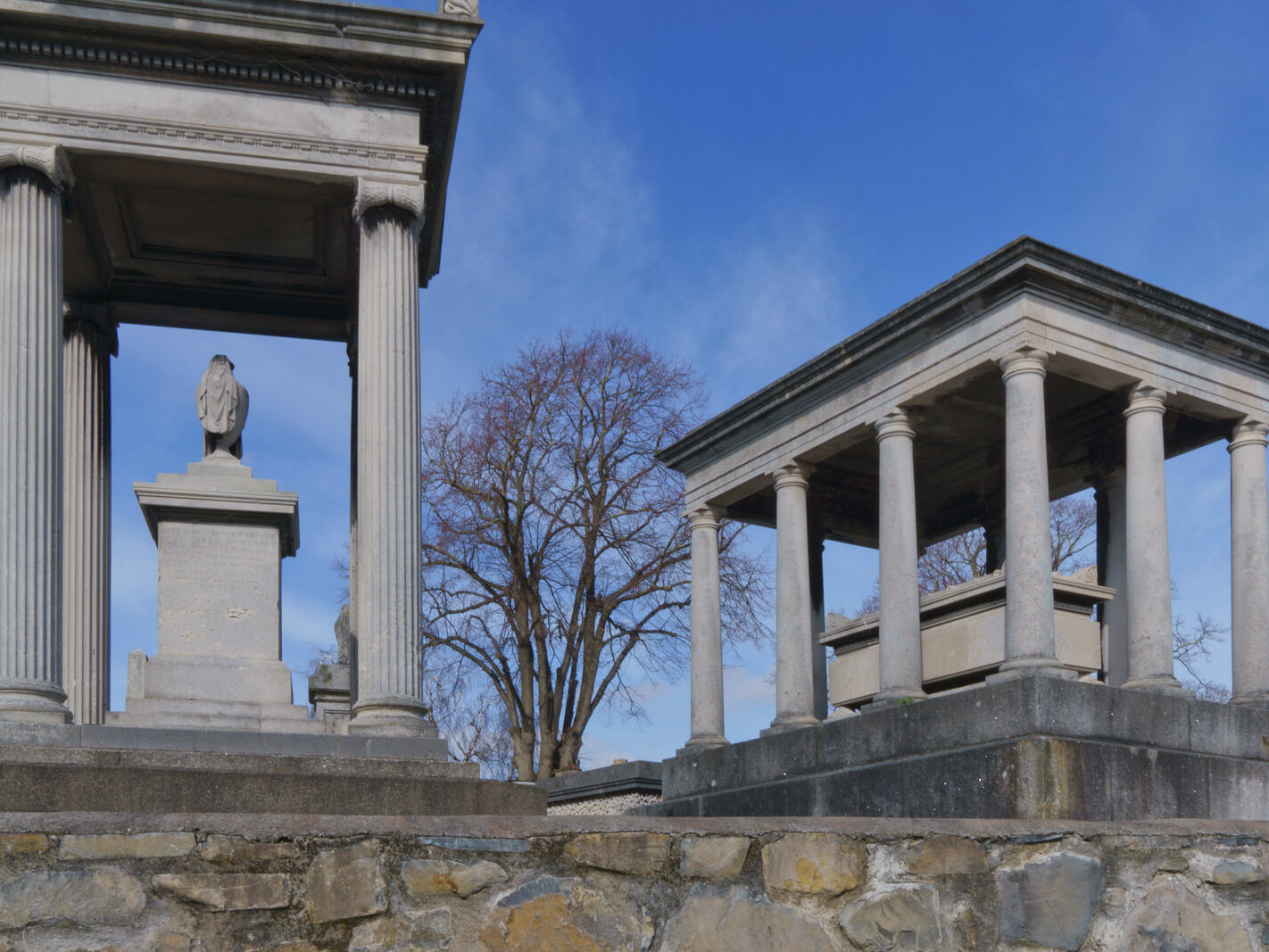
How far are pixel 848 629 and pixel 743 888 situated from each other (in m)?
13.8

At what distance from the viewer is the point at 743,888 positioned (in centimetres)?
353

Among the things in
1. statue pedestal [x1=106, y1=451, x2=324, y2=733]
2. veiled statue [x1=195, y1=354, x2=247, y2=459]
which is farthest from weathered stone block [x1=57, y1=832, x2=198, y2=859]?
veiled statue [x1=195, y1=354, x2=247, y2=459]

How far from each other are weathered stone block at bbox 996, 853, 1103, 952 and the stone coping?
3.1 inches

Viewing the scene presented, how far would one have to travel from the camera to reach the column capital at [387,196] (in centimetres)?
1135

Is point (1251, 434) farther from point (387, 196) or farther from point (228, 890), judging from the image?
point (228, 890)

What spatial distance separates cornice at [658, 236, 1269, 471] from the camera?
1413 centimetres

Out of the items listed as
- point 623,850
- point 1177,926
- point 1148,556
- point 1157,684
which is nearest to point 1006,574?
point 1148,556

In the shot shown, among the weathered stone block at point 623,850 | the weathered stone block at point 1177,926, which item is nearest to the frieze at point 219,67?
the weathered stone block at point 623,850

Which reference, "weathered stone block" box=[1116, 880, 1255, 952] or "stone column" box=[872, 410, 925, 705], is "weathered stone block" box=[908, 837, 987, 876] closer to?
"weathered stone block" box=[1116, 880, 1255, 952]

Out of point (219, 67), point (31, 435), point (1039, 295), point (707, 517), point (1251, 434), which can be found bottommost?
point (31, 435)

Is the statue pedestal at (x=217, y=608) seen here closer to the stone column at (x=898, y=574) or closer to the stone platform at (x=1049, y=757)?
the stone platform at (x=1049, y=757)

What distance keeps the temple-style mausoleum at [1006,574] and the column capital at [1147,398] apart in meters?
0.03

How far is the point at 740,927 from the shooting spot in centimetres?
350

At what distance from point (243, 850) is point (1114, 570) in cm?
1529
